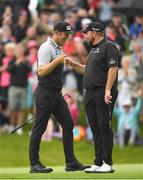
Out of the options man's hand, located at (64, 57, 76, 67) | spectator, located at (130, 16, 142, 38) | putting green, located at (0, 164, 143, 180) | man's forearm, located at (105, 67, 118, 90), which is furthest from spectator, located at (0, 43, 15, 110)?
man's forearm, located at (105, 67, 118, 90)

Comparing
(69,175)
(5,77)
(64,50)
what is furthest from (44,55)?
(64,50)

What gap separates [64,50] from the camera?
23.3 meters

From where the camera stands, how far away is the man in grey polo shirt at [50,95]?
1383 centimetres

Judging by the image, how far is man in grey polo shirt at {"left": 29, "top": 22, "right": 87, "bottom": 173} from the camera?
13828mm

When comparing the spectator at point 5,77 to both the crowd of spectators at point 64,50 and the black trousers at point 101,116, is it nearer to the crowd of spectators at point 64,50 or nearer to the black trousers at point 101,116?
the crowd of spectators at point 64,50

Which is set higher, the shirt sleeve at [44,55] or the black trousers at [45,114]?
the shirt sleeve at [44,55]

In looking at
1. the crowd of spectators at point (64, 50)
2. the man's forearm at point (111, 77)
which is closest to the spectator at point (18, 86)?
the crowd of spectators at point (64, 50)

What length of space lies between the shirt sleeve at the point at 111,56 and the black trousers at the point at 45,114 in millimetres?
934

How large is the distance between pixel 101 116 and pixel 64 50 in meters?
9.55

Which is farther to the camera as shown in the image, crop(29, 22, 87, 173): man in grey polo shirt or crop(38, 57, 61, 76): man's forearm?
crop(29, 22, 87, 173): man in grey polo shirt

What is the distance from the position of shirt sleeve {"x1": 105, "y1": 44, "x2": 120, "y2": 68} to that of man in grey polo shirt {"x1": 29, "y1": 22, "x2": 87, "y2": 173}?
623 mm

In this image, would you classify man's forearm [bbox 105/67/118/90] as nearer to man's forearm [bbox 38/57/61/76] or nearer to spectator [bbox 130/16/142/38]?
man's forearm [bbox 38/57/61/76]

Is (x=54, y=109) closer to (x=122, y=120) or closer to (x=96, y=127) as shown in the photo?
(x=96, y=127)

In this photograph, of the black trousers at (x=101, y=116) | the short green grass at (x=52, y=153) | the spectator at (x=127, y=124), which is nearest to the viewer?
the black trousers at (x=101, y=116)
